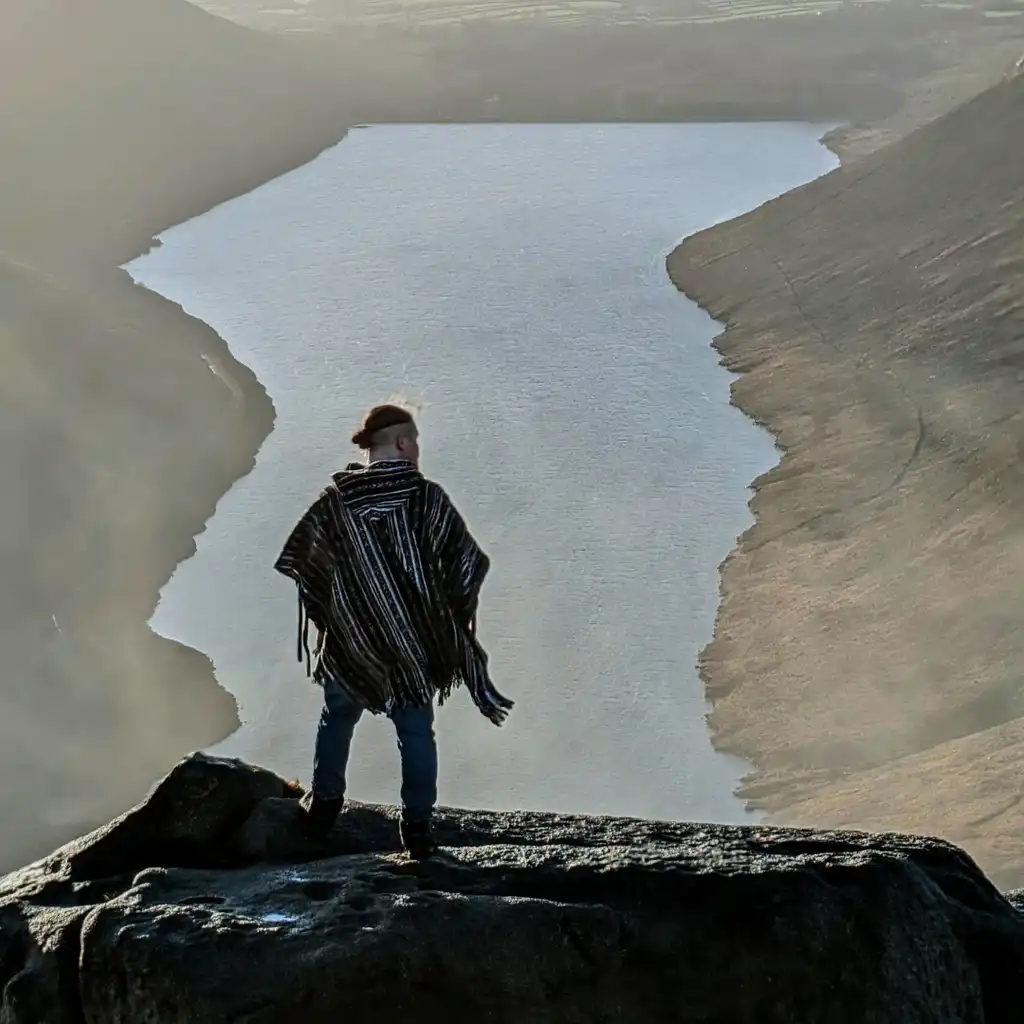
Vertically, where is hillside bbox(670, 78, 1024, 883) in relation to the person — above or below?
above

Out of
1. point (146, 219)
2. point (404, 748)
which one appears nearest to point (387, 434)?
point (404, 748)

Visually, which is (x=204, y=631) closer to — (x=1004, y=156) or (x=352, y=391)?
(x=352, y=391)

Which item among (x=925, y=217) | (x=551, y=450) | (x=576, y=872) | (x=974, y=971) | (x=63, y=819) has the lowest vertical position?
(x=974, y=971)

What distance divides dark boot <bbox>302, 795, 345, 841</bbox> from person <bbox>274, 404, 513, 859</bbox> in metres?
0.31

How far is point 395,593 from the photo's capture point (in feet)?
18.1

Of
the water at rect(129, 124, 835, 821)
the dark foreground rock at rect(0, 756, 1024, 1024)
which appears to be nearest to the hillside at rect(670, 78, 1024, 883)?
the water at rect(129, 124, 835, 821)

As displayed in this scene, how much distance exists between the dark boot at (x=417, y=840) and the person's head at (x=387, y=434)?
49.8 inches

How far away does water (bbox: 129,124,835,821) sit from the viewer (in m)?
20.4

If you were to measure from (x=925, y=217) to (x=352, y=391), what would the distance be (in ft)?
50.9

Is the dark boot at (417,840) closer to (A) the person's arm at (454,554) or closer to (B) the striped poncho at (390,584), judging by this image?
(B) the striped poncho at (390,584)

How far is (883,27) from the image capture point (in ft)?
282

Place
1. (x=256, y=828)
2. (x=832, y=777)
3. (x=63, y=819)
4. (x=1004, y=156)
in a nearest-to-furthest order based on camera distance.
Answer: (x=256, y=828) → (x=63, y=819) → (x=832, y=777) → (x=1004, y=156)

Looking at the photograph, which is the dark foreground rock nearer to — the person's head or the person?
the person

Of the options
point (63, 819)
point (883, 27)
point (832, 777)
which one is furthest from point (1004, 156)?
point (883, 27)
